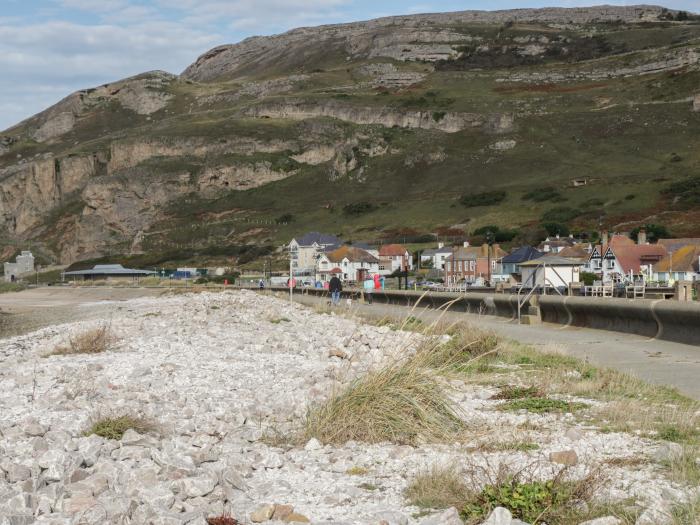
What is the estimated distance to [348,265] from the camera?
9875 cm

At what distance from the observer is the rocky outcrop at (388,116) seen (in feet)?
539

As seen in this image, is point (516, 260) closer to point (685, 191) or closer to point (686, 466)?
point (685, 191)

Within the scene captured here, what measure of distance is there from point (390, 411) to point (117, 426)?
2.29 metres

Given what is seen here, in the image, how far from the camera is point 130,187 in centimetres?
15925

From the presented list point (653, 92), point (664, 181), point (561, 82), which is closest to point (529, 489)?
point (664, 181)

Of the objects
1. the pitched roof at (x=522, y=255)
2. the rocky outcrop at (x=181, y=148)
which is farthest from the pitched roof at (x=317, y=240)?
the rocky outcrop at (x=181, y=148)

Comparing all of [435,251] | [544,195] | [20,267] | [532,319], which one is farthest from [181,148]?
[532,319]

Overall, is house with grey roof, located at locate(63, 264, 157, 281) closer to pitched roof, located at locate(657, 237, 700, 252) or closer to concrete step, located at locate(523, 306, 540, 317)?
pitched roof, located at locate(657, 237, 700, 252)

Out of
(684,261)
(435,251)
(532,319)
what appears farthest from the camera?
(435,251)

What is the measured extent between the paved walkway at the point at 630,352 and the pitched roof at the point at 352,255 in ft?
259

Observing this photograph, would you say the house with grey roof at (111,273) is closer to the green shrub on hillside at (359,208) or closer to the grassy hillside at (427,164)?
the grassy hillside at (427,164)

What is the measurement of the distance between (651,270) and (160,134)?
124 meters

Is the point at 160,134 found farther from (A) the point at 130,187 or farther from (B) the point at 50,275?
(B) the point at 50,275

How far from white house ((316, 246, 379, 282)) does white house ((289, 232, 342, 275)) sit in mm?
7787
